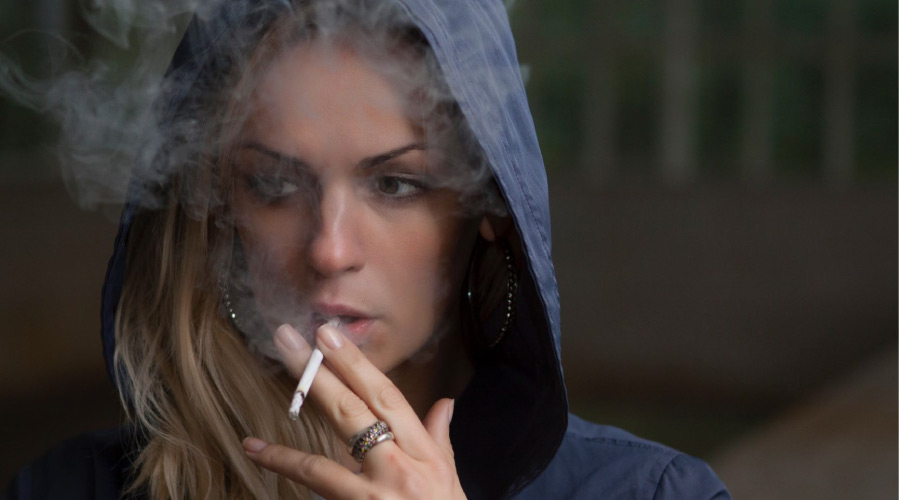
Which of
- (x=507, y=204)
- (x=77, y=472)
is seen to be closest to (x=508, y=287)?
(x=507, y=204)

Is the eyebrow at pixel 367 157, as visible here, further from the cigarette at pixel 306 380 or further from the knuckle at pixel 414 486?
the knuckle at pixel 414 486

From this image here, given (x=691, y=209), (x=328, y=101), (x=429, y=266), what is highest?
(x=328, y=101)

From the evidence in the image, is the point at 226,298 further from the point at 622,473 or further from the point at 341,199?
the point at 622,473

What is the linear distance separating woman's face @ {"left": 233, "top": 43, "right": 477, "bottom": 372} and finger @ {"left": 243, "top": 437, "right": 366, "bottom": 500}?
21 cm

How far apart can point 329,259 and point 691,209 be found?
6.75 m

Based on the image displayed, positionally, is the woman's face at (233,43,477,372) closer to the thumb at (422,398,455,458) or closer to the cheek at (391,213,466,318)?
the cheek at (391,213,466,318)

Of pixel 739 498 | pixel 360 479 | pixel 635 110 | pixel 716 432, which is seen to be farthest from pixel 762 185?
pixel 360 479

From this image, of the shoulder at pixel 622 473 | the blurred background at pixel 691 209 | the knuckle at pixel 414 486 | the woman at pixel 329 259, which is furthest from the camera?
the blurred background at pixel 691 209

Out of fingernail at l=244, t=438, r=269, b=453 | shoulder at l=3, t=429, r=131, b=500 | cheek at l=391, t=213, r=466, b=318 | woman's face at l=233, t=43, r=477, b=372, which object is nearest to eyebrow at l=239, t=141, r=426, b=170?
woman's face at l=233, t=43, r=477, b=372

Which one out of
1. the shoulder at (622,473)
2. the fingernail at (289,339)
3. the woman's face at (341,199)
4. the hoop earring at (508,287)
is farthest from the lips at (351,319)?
the shoulder at (622,473)

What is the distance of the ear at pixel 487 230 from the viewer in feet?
4.56

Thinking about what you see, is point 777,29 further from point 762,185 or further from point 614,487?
point 614,487

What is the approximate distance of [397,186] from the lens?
4.10ft

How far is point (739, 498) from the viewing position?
3.47 m
